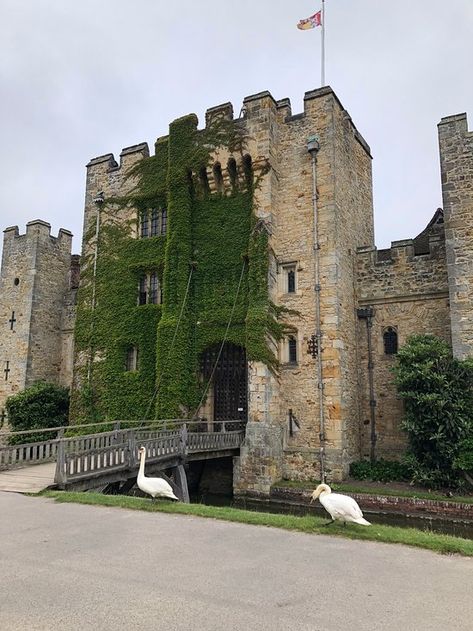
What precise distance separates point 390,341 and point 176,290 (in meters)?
8.17

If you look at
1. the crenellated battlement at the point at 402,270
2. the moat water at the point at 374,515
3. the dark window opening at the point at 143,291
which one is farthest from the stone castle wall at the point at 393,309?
the dark window opening at the point at 143,291

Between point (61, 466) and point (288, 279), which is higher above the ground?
point (288, 279)

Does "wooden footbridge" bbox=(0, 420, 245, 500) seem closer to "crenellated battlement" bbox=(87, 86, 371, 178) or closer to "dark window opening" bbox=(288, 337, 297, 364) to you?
"dark window opening" bbox=(288, 337, 297, 364)

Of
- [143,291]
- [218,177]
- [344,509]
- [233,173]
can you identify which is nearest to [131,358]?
[143,291]

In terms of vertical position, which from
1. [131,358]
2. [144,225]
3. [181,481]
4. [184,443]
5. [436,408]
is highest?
[144,225]

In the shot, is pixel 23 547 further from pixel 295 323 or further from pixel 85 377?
pixel 85 377

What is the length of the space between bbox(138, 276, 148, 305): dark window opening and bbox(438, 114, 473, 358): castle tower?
1149cm

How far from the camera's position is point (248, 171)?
19.0 m

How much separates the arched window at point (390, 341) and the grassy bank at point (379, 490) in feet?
16.1

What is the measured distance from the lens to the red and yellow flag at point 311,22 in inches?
773

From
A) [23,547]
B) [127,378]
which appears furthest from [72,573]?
[127,378]

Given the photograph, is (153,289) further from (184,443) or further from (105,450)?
(105,450)

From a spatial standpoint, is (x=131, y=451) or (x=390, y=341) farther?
(x=390, y=341)

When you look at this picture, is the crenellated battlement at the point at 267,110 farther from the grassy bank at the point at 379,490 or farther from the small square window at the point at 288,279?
the grassy bank at the point at 379,490
